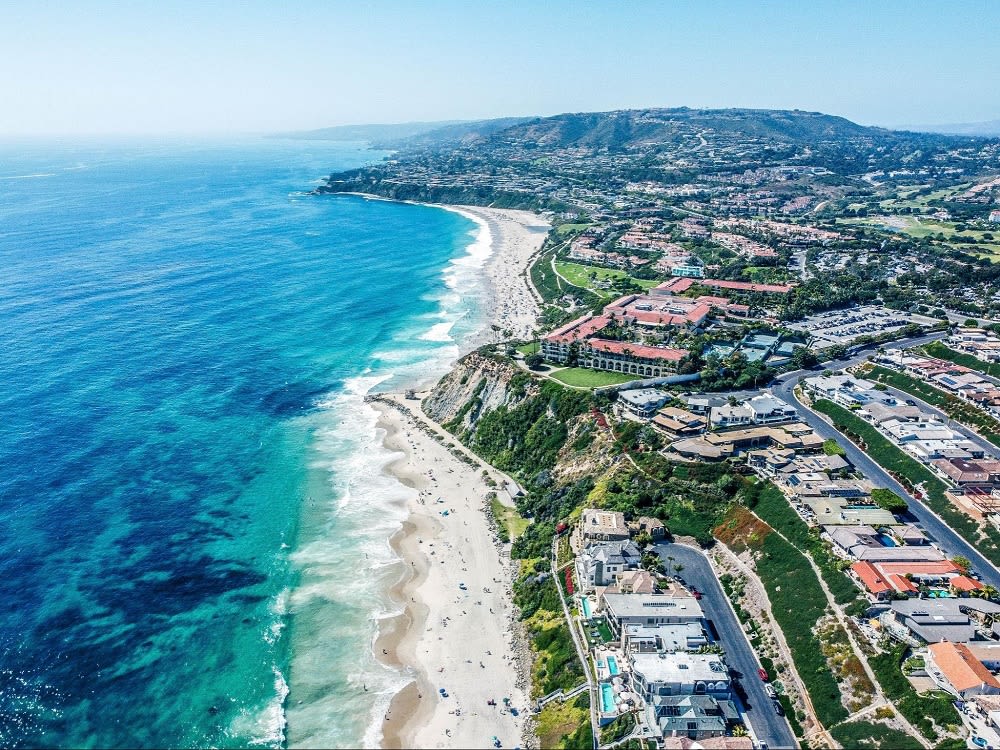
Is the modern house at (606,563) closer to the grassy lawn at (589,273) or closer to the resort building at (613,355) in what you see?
the resort building at (613,355)

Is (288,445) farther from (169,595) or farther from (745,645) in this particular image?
(745,645)

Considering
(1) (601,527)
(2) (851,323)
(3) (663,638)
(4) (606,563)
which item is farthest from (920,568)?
(2) (851,323)

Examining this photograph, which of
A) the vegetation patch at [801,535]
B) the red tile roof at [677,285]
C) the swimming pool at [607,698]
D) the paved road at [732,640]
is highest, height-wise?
the vegetation patch at [801,535]

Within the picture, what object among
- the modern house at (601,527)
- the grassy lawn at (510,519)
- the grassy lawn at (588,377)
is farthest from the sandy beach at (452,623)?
the grassy lawn at (588,377)

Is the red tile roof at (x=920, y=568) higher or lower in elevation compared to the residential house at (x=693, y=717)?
higher

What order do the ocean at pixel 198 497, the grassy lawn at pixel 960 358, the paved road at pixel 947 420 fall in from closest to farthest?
the ocean at pixel 198 497, the paved road at pixel 947 420, the grassy lawn at pixel 960 358

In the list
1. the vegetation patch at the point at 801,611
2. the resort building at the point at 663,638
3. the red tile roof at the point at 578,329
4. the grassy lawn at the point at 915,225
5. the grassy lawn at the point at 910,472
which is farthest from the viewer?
the grassy lawn at the point at 915,225

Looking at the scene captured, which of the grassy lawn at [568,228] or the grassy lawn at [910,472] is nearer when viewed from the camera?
the grassy lawn at [910,472]
